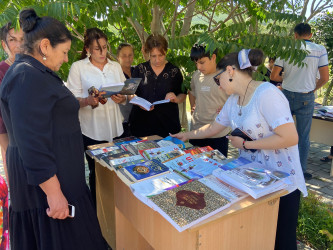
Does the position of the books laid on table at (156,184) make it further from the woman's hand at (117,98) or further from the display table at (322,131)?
the display table at (322,131)

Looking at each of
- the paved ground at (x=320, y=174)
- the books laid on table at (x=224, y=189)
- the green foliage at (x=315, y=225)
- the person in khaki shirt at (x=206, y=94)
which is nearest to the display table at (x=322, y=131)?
the paved ground at (x=320, y=174)

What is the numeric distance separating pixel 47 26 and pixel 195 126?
6.41ft

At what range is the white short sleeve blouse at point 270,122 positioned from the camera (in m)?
1.70

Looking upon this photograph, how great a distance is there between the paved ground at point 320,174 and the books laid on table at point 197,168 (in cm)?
237

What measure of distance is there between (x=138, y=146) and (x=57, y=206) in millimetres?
972

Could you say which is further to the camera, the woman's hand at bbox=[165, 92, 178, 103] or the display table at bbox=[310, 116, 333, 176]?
the display table at bbox=[310, 116, 333, 176]

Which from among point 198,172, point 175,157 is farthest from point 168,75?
point 198,172

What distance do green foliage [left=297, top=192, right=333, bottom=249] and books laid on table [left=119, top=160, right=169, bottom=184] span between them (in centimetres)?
180

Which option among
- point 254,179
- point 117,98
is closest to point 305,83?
point 117,98

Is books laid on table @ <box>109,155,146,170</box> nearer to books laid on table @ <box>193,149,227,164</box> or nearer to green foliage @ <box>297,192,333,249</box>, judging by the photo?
books laid on table @ <box>193,149,227,164</box>

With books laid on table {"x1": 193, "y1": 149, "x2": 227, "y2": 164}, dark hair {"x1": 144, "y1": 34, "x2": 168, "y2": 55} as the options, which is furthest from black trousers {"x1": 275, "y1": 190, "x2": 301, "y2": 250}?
dark hair {"x1": 144, "y1": 34, "x2": 168, "y2": 55}

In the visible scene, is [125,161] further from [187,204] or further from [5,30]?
[5,30]

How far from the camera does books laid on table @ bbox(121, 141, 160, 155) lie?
2320mm

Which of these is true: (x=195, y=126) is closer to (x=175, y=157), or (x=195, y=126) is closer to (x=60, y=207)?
(x=175, y=157)
